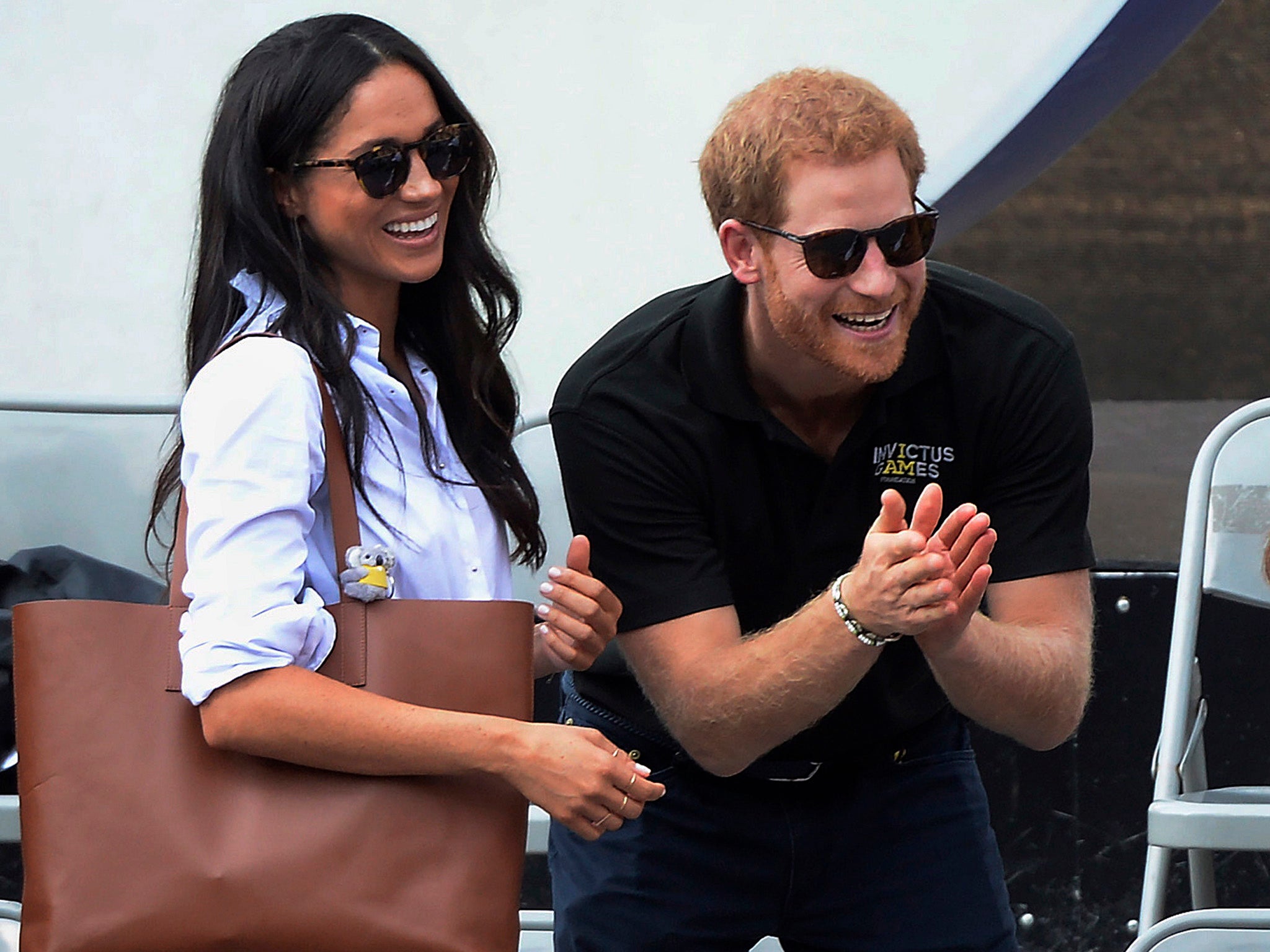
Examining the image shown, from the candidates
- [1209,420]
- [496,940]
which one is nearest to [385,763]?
[496,940]

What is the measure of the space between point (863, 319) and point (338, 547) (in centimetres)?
63

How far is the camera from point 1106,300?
8.90 meters

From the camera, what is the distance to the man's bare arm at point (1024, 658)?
161cm

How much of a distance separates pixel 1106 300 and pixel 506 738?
8091mm

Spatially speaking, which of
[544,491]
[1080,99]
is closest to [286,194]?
[544,491]

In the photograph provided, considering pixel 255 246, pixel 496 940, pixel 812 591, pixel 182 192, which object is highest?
pixel 182 192

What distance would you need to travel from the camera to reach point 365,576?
1382 millimetres

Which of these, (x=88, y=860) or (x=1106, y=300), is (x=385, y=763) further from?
(x=1106, y=300)

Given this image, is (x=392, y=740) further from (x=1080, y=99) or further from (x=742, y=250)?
(x=1080, y=99)

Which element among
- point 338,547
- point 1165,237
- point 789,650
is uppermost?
point 1165,237

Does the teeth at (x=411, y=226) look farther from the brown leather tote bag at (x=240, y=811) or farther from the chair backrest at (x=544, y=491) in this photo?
the chair backrest at (x=544, y=491)

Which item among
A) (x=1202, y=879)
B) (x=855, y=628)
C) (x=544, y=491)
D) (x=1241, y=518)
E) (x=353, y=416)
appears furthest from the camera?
(x=544, y=491)

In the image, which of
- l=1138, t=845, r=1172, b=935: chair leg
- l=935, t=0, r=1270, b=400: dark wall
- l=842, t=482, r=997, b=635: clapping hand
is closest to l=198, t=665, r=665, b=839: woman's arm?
l=842, t=482, r=997, b=635: clapping hand

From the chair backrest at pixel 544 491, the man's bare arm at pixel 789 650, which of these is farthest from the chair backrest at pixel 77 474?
the man's bare arm at pixel 789 650
